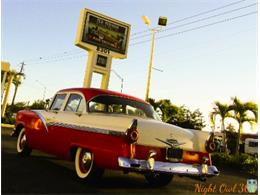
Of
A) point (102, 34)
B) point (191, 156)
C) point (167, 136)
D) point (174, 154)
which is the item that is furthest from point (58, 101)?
point (102, 34)

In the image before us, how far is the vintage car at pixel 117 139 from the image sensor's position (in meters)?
4.98

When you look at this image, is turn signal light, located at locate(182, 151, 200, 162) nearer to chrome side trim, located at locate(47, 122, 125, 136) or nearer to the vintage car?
the vintage car

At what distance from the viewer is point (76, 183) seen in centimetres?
546

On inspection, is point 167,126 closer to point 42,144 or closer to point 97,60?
point 42,144

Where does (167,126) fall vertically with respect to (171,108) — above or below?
below

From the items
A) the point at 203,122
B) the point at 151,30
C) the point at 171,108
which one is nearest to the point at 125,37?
the point at 151,30

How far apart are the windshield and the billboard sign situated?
1107 cm

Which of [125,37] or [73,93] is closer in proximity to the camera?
[73,93]

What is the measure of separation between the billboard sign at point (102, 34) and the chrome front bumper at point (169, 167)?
12737 mm

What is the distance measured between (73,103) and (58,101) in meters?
0.78

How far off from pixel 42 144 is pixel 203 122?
120 feet

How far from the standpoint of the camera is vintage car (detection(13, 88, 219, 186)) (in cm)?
498

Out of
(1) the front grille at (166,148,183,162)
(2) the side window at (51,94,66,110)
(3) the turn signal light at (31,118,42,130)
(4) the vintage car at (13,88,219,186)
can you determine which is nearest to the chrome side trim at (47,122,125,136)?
(4) the vintage car at (13,88,219,186)

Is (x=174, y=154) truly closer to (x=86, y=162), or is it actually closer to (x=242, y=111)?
(x=86, y=162)
